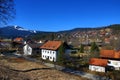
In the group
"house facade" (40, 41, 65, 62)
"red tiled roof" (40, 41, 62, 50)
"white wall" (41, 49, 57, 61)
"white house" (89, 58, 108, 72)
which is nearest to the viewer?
"white house" (89, 58, 108, 72)

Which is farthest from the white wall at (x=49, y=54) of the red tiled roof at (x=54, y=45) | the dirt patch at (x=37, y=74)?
the dirt patch at (x=37, y=74)

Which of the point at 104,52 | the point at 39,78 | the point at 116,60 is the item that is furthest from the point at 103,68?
the point at 39,78

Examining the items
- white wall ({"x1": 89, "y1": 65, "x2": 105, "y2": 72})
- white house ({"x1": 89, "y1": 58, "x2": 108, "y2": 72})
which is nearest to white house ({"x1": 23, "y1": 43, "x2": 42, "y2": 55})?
white house ({"x1": 89, "y1": 58, "x2": 108, "y2": 72})

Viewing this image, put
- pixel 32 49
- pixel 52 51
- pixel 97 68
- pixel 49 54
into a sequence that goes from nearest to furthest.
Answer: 1. pixel 97 68
2. pixel 52 51
3. pixel 49 54
4. pixel 32 49

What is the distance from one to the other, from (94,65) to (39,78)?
24959mm

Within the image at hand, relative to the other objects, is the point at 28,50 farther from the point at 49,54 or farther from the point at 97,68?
the point at 97,68

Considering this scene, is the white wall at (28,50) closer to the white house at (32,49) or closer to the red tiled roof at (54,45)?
the white house at (32,49)

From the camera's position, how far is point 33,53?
7738 centimetres

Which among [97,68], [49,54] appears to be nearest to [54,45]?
[49,54]

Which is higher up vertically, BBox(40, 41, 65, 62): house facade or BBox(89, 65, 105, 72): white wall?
BBox(40, 41, 65, 62): house facade

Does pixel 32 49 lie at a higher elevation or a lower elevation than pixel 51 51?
higher

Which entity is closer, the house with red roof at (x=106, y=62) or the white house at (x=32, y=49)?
the house with red roof at (x=106, y=62)

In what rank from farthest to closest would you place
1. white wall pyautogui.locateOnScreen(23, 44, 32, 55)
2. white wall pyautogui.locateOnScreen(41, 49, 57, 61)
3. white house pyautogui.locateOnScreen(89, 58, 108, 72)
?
white wall pyautogui.locateOnScreen(23, 44, 32, 55) → white wall pyautogui.locateOnScreen(41, 49, 57, 61) → white house pyautogui.locateOnScreen(89, 58, 108, 72)

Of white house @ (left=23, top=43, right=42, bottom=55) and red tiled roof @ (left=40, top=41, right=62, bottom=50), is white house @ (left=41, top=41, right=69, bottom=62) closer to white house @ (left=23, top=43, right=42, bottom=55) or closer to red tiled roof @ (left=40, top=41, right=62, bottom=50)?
red tiled roof @ (left=40, top=41, right=62, bottom=50)
